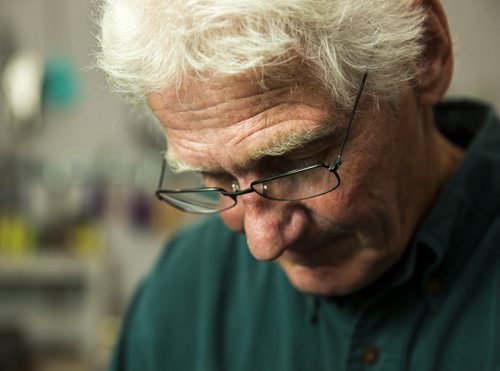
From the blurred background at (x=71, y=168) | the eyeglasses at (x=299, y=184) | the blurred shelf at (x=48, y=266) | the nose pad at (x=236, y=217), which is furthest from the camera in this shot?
the blurred background at (x=71, y=168)

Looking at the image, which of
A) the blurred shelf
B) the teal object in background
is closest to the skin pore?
the blurred shelf

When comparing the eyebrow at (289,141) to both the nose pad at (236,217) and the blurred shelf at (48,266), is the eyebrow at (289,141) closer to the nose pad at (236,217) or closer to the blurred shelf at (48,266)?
the nose pad at (236,217)

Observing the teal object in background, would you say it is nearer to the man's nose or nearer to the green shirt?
the green shirt

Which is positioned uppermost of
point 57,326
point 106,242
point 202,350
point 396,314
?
point 396,314

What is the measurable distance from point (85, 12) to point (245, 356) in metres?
2.64

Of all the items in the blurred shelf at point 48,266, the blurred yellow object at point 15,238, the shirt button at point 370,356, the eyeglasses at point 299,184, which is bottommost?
the blurred shelf at point 48,266

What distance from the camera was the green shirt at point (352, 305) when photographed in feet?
3.73

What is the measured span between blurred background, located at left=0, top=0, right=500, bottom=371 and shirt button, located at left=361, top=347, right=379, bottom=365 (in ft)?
7.82

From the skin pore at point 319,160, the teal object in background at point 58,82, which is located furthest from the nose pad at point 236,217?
the teal object in background at point 58,82

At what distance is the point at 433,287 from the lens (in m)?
1.17

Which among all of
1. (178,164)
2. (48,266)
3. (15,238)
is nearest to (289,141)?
(178,164)

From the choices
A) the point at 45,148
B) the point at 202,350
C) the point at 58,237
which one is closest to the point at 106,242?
the point at 58,237

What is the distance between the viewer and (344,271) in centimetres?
112

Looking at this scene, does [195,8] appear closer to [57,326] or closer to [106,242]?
[106,242]
